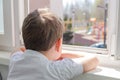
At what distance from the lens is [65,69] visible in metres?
0.93

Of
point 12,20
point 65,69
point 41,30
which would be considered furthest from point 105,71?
point 12,20

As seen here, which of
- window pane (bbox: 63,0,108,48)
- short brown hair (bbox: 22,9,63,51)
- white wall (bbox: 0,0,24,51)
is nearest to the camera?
short brown hair (bbox: 22,9,63,51)

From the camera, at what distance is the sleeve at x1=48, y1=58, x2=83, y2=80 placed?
92 centimetres

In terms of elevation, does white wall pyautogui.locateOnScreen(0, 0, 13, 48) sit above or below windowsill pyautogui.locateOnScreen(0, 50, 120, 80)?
above

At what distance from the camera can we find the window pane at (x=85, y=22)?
124cm

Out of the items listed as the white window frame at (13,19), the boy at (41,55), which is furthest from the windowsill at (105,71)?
the white window frame at (13,19)

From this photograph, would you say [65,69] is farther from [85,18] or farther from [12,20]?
[12,20]

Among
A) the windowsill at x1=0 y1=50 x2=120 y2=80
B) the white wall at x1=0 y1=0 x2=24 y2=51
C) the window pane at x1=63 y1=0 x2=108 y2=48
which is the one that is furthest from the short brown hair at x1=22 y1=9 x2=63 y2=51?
the white wall at x1=0 y1=0 x2=24 y2=51

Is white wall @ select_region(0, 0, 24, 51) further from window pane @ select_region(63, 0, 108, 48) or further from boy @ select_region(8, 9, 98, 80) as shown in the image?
boy @ select_region(8, 9, 98, 80)

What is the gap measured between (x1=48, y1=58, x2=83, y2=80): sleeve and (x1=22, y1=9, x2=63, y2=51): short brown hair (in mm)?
77

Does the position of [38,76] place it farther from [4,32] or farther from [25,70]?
[4,32]

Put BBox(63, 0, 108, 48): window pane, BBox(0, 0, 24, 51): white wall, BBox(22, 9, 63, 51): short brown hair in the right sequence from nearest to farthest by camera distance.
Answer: BBox(22, 9, 63, 51): short brown hair → BBox(63, 0, 108, 48): window pane → BBox(0, 0, 24, 51): white wall

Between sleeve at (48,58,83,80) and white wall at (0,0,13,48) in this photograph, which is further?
white wall at (0,0,13,48)

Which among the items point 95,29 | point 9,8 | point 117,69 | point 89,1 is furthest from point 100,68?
point 9,8
